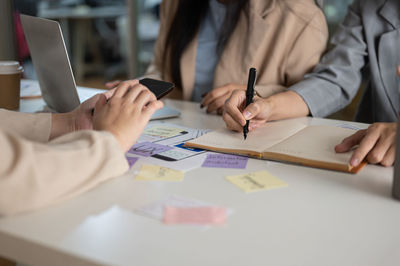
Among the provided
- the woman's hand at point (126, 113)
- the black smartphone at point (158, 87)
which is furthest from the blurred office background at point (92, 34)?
the woman's hand at point (126, 113)

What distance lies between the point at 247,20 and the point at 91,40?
3.70 meters

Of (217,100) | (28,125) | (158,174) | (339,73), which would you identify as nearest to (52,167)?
(158,174)

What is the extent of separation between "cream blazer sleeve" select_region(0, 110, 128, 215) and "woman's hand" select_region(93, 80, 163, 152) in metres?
0.05

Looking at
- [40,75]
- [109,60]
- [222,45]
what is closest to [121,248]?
[40,75]

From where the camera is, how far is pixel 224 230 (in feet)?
1.95

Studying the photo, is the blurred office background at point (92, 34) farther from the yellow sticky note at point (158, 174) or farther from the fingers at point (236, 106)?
the yellow sticky note at point (158, 174)

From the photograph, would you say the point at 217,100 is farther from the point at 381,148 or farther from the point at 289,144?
the point at 381,148

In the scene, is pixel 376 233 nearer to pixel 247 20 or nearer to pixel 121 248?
pixel 121 248

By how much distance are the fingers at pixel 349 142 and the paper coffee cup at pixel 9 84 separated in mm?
895

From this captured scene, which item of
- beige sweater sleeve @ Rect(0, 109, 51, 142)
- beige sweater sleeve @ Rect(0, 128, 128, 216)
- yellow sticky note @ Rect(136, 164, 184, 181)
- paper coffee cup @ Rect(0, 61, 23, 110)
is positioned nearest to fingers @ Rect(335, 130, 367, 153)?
yellow sticky note @ Rect(136, 164, 184, 181)

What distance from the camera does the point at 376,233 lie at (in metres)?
0.61

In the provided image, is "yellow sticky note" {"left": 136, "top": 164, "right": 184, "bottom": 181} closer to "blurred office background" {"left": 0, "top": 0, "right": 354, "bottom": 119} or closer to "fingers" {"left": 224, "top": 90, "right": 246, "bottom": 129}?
"fingers" {"left": 224, "top": 90, "right": 246, "bottom": 129}

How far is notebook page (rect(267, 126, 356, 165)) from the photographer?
33.6 inches

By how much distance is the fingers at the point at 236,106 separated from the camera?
100cm
